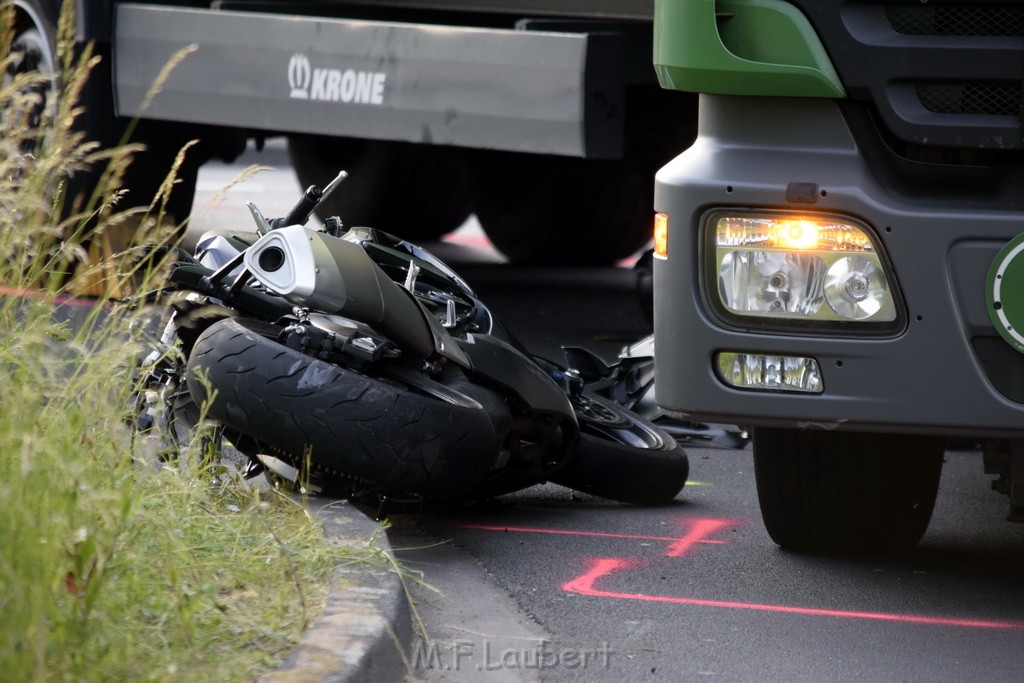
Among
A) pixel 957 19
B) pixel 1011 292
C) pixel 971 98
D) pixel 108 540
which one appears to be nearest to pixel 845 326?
pixel 1011 292

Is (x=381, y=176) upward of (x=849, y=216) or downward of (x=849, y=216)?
downward

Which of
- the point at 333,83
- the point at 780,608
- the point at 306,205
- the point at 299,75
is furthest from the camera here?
the point at 299,75

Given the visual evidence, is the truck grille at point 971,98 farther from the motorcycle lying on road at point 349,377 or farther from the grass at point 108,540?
the grass at point 108,540

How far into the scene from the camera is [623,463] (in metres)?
4.86

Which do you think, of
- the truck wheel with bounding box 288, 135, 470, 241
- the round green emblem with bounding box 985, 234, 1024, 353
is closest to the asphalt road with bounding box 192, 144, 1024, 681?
the round green emblem with bounding box 985, 234, 1024, 353

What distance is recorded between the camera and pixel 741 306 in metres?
3.63

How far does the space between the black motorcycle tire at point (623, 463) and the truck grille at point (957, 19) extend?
1.72 metres

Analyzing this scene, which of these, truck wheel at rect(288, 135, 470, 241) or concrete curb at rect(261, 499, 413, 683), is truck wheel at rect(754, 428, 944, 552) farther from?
truck wheel at rect(288, 135, 470, 241)

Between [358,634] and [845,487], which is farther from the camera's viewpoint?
[845,487]

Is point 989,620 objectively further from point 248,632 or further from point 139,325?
point 139,325

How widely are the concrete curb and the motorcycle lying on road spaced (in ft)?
1.06

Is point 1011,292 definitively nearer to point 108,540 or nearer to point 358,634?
point 358,634

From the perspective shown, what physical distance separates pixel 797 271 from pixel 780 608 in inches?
35.6

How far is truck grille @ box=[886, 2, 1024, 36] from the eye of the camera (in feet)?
11.5
